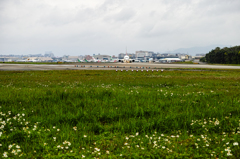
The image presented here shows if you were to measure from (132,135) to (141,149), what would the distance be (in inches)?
45.0

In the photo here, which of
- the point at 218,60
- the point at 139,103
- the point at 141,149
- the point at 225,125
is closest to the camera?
the point at 141,149

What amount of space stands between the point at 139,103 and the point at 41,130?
5.60 m

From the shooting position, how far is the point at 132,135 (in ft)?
24.5

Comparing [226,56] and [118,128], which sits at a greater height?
[226,56]

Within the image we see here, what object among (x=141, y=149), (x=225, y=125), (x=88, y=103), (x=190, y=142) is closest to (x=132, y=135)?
(x=141, y=149)

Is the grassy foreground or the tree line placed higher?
the tree line

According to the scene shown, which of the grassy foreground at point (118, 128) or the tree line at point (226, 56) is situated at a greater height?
the tree line at point (226, 56)

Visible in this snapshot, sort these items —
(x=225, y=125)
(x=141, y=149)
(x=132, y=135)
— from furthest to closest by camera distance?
(x=225, y=125), (x=132, y=135), (x=141, y=149)

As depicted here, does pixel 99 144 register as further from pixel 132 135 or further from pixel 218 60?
pixel 218 60

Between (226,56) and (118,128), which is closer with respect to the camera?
(118,128)

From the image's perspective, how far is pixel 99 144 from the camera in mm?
6746

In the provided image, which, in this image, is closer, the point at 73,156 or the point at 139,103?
the point at 73,156

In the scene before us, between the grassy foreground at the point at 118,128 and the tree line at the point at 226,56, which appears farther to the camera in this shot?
the tree line at the point at 226,56

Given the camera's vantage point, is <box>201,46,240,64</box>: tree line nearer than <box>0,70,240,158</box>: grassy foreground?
No
